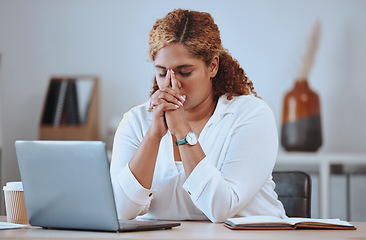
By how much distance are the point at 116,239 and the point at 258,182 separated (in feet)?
2.03

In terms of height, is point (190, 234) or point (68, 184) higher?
point (68, 184)

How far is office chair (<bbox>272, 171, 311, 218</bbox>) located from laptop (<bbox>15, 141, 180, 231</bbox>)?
712 mm

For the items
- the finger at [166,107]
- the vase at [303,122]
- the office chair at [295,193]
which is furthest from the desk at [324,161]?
the finger at [166,107]

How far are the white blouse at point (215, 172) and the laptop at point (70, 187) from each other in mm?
267

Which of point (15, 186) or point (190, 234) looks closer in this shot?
point (190, 234)

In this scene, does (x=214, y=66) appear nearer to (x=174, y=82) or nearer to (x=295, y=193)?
(x=174, y=82)

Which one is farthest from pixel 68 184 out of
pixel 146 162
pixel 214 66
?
pixel 214 66

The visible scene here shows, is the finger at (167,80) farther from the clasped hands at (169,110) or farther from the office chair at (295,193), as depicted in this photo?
the office chair at (295,193)

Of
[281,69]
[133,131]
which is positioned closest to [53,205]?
[133,131]

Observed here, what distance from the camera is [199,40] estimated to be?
1.75m

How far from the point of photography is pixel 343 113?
3637 mm

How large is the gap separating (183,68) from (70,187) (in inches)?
24.9

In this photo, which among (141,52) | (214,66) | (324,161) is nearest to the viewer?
(214,66)

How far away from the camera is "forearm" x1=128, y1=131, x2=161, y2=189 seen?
161cm
